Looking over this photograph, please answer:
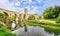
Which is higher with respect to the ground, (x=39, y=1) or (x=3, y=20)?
(x=39, y=1)

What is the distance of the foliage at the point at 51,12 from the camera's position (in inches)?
125

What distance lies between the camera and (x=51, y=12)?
3215 millimetres

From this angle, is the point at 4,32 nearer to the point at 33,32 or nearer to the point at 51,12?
the point at 33,32

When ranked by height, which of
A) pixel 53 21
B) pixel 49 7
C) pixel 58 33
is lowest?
pixel 58 33

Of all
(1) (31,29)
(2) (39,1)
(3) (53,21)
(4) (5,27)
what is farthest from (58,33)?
(4) (5,27)

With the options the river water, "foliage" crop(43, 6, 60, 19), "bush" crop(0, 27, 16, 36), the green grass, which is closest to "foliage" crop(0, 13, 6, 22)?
"bush" crop(0, 27, 16, 36)

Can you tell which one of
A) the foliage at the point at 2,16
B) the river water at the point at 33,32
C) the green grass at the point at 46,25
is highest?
the foliage at the point at 2,16

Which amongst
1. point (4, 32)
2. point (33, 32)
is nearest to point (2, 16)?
point (4, 32)

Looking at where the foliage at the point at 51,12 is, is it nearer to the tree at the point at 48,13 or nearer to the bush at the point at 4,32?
the tree at the point at 48,13

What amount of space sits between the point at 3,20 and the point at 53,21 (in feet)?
3.07

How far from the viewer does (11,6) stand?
3.21 meters

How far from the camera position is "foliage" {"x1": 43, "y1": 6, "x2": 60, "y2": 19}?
318 centimetres

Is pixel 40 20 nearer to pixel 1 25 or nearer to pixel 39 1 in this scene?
pixel 39 1

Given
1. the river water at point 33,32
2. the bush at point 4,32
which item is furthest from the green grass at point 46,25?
the bush at point 4,32
